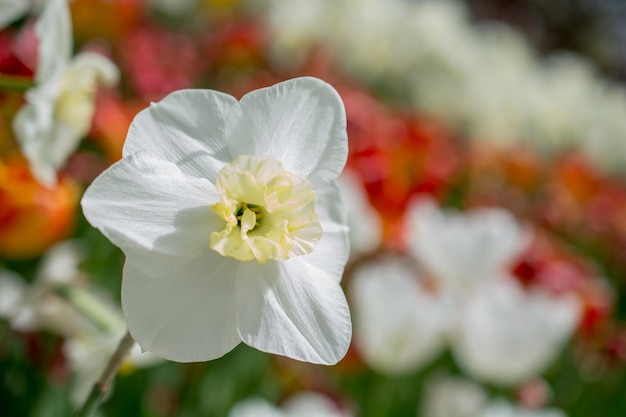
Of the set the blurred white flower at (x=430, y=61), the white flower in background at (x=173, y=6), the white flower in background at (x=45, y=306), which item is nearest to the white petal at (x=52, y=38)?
the white flower in background at (x=45, y=306)

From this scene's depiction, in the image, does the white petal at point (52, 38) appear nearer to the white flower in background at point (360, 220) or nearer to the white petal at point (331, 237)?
the white petal at point (331, 237)

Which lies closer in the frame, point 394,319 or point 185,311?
point 185,311

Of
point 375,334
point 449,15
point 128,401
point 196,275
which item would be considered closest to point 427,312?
point 375,334

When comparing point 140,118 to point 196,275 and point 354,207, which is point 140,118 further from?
point 354,207

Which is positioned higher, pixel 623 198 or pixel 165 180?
pixel 165 180

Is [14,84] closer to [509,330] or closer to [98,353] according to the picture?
[98,353]

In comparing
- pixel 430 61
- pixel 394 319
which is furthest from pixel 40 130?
pixel 430 61

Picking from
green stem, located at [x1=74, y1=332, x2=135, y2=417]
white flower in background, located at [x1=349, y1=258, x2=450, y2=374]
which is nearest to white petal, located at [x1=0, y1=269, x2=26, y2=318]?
green stem, located at [x1=74, y1=332, x2=135, y2=417]
